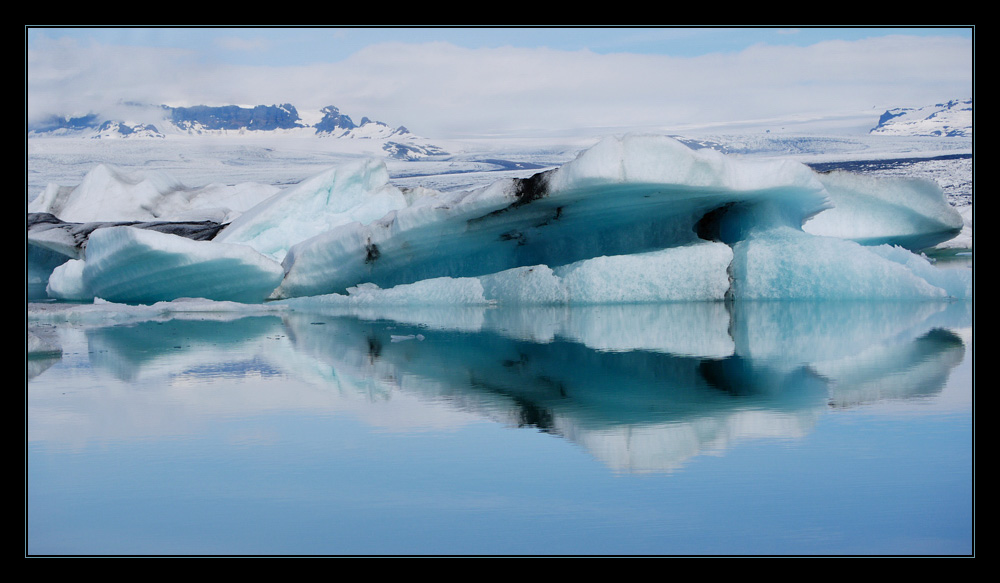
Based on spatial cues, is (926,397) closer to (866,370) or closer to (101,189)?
(866,370)

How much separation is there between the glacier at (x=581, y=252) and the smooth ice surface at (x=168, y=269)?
16 mm

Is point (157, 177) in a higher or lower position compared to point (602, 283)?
higher

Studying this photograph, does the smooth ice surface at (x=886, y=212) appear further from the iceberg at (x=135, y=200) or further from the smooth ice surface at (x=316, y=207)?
the iceberg at (x=135, y=200)

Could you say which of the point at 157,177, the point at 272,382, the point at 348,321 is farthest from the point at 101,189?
the point at 272,382

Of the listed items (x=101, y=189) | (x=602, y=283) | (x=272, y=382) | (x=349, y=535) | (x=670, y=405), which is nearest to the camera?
(x=349, y=535)

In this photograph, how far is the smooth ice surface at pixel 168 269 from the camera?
635cm

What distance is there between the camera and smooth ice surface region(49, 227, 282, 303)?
20.8ft

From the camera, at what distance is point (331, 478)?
169 cm

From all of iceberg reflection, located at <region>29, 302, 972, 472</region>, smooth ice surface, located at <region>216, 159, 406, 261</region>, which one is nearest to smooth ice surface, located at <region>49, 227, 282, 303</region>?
smooth ice surface, located at <region>216, 159, 406, 261</region>

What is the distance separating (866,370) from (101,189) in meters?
10.6

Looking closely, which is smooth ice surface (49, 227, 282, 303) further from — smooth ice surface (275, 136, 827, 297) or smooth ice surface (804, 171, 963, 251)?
smooth ice surface (804, 171, 963, 251)

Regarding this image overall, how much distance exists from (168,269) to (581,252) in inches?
128

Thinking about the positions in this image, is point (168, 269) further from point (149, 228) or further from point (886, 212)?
point (886, 212)

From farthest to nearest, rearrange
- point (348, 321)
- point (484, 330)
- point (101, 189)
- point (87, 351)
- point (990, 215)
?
point (101, 189) → point (348, 321) → point (484, 330) → point (87, 351) → point (990, 215)
